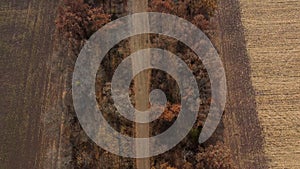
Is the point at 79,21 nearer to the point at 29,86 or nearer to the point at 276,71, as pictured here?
the point at 29,86

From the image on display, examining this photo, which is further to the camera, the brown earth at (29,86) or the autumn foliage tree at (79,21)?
the autumn foliage tree at (79,21)

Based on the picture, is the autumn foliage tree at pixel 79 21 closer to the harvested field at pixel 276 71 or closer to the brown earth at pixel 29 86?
the brown earth at pixel 29 86

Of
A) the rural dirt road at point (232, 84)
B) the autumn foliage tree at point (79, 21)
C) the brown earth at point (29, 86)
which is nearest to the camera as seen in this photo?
the rural dirt road at point (232, 84)

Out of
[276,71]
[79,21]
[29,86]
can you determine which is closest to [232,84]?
[276,71]

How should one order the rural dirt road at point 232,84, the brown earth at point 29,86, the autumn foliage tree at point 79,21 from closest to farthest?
the rural dirt road at point 232,84
the brown earth at point 29,86
the autumn foliage tree at point 79,21

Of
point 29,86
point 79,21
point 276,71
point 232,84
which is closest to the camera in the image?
point 79,21

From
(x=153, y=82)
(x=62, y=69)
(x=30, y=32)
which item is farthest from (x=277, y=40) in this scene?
(x=30, y=32)

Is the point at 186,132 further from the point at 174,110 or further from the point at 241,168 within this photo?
the point at 241,168

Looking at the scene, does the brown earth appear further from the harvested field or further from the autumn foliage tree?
the harvested field

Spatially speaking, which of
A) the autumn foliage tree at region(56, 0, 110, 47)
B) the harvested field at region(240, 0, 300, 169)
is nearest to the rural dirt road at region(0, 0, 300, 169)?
the harvested field at region(240, 0, 300, 169)

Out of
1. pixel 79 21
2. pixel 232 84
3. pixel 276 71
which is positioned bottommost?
pixel 232 84

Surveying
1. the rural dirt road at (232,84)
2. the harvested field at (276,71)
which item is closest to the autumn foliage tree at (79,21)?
the rural dirt road at (232,84)
